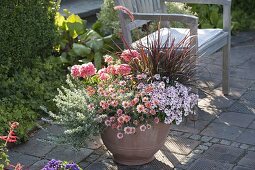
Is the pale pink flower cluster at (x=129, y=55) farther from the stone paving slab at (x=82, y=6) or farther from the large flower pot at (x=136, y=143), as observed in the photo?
the stone paving slab at (x=82, y=6)

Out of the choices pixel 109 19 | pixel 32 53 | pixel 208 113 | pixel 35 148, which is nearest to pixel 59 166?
pixel 35 148

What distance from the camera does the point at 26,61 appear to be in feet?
15.6

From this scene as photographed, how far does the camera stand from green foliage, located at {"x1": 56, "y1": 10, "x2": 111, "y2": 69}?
5188mm

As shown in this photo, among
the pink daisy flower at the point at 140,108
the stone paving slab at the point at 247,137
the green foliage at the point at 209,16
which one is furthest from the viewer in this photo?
the green foliage at the point at 209,16

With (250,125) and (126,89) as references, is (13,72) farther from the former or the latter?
(250,125)

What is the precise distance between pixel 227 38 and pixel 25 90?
5.74ft

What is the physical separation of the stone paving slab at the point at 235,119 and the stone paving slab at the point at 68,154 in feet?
3.68

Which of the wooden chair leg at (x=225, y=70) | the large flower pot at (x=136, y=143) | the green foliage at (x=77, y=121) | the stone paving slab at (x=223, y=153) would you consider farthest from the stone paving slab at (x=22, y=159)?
the wooden chair leg at (x=225, y=70)

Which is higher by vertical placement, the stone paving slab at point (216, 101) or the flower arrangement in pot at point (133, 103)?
the flower arrangement in pot at point (133, 103)

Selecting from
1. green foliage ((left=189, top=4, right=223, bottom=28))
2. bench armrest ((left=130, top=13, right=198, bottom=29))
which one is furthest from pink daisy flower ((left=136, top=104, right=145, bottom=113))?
green foliage ((left=189, top=4, right=223, bottom=28))

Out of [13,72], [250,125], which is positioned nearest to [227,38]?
[250,125]

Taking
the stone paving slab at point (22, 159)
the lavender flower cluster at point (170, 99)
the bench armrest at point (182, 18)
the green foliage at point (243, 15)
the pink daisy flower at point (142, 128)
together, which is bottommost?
the stone paving slab at point (22, 159)

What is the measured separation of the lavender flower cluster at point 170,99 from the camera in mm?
3330

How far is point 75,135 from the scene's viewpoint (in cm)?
335
